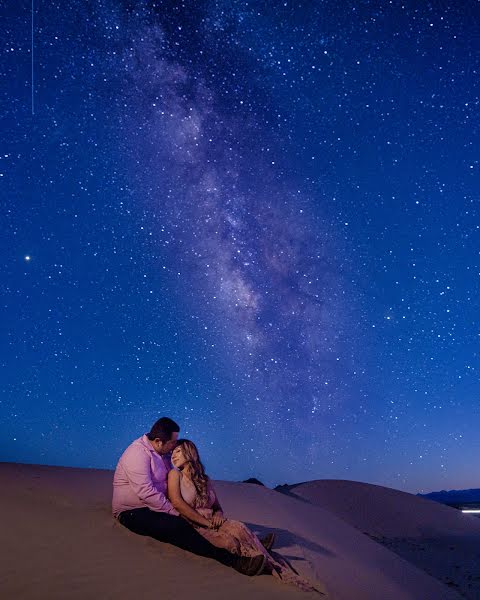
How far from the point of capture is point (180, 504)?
5.80 metres

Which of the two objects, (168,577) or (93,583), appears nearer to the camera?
(93,583)

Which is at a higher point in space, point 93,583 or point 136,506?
point 136,506

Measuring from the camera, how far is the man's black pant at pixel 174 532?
18.4 feet

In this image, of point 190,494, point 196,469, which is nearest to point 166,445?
point 196,469

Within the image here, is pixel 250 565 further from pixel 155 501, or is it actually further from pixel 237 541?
pixel 155 501

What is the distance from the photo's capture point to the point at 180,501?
5809 millimetres

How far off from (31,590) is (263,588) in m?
2.30

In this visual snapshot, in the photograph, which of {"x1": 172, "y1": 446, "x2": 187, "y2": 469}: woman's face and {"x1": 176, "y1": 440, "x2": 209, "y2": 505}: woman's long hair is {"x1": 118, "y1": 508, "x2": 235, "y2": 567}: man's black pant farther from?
{"x1": 172, "y1": 446, "x2": 187, "y2": 469}: woman's face

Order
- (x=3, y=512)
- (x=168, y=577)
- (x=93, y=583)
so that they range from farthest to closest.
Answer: (x=3, y=512) → (x=168, y=577) → (x=93, y=583)

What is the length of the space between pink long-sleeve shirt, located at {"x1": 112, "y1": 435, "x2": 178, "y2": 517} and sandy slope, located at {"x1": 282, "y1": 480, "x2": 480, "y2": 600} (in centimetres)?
699

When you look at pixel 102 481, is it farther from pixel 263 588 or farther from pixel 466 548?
pixel 466 548

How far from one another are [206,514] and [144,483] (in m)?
0.83

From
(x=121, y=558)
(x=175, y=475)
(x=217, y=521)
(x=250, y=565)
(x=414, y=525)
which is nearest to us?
(x=121, y=558)

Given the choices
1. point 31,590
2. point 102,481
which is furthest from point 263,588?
point 102,481
